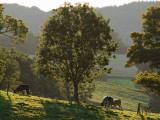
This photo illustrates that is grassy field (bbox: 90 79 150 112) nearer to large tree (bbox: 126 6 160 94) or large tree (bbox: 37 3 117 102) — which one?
large tree (bbox: 37 3 117 102)

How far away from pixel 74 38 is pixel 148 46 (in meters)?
11.0

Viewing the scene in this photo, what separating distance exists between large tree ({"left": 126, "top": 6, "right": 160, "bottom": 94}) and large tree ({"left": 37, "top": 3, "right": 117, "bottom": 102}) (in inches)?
189

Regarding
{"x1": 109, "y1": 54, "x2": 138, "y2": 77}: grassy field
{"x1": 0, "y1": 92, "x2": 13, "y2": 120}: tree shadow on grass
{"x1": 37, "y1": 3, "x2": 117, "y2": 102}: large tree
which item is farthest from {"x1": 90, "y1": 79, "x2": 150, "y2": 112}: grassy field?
{"x1": 0, "y1": 92, "x2": 13, "y2": 120}: tree shadow on grass

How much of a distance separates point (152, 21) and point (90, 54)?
33.2ft

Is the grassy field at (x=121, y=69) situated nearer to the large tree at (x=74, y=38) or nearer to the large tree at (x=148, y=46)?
the large tree at (x=74, y=38)

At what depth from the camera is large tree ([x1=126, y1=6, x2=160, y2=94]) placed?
98.9 feet

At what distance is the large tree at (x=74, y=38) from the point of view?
33406 millimetres

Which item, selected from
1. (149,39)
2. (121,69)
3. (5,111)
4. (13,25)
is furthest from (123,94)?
(5,111)

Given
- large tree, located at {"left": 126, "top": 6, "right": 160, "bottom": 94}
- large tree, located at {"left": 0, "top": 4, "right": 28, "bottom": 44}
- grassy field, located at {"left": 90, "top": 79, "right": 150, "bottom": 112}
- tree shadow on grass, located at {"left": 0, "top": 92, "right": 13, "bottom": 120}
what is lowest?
grassy field, located at {"left": 90, "top": 79, "right": 150, "bottom": 112}

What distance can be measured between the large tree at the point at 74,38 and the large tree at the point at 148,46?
4.80 metres

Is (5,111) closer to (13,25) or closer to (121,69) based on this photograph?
(13,25)

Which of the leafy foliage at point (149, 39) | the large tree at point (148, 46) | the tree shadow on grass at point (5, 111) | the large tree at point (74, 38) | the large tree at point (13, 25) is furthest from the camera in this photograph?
the large tree at point (74, 38)

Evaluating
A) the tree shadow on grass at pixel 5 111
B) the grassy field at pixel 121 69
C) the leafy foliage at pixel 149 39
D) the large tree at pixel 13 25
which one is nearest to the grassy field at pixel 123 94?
the grassy field at pixel 121 69

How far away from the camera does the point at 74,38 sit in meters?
34.1
